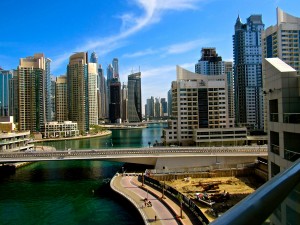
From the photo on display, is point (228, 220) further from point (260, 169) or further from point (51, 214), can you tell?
point (260, 169)

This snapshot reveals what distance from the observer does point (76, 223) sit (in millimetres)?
19531

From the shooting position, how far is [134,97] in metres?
185

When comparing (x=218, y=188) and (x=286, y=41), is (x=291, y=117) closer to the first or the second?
(x=218, y=188)

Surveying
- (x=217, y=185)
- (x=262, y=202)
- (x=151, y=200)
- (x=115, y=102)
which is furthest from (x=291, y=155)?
(x=115, y=102)

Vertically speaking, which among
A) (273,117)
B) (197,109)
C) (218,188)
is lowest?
(218,188)

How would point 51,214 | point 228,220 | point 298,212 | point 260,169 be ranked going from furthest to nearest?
point 260,169 → point 51,214 → point 298,212 → point 228,220

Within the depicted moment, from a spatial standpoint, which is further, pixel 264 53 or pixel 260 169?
pixel 264 53

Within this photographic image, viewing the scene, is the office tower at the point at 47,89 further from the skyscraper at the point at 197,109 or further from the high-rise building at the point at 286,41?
the high-rise building at the point at 286,41

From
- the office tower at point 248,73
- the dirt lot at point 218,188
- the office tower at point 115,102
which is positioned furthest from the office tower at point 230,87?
the office tower at point 115,102

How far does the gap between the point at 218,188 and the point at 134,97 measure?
6359 inches

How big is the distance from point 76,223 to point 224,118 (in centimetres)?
4567

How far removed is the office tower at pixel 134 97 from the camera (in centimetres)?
18400

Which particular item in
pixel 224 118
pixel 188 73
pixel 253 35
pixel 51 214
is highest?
pixel 253 35

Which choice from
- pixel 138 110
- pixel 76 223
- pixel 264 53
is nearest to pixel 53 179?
pixel 76 223
